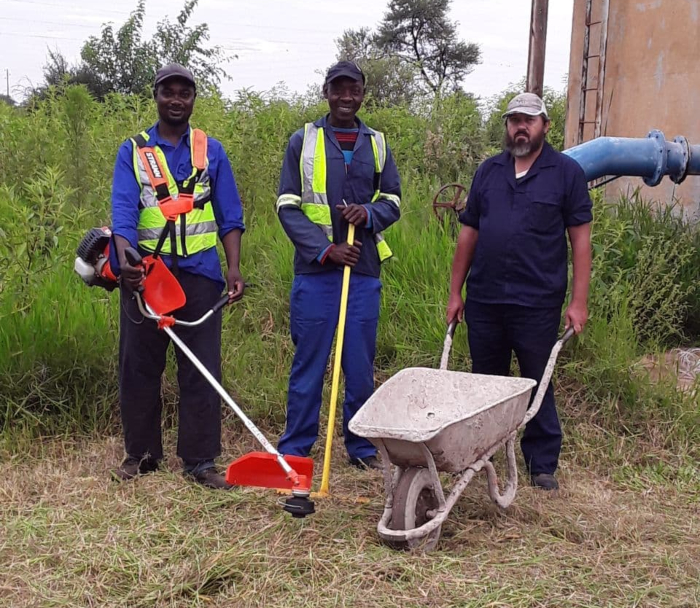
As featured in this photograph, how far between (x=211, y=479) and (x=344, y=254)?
50.5 inches

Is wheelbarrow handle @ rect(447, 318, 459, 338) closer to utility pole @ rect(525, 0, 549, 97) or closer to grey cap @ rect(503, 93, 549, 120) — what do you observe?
grey cap @ rect(503, 93, 549, 120)

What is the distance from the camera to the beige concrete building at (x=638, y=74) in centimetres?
741

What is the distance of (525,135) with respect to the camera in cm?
392

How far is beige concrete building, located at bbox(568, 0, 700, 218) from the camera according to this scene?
7.41 metres

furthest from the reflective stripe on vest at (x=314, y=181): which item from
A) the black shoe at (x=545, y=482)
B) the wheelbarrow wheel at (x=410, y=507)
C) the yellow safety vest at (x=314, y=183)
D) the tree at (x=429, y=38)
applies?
the tree at (x=429, y=38)

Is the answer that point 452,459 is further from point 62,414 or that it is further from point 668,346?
point 668,346

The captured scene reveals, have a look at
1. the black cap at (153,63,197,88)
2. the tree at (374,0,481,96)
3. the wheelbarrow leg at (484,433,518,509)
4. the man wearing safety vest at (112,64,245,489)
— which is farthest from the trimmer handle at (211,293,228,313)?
the tree at (374,0,481,96)

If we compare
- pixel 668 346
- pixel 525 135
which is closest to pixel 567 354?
pixel 668 346

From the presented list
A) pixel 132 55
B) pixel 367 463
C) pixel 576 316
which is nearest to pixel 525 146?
pixel 576 316

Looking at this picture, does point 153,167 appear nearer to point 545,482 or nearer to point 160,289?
point 160,289

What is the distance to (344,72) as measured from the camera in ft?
13.1

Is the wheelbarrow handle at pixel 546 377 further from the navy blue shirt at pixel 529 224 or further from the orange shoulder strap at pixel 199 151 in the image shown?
the orange shoulder strap at pixel 199 151

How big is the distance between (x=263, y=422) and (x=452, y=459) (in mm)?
2034

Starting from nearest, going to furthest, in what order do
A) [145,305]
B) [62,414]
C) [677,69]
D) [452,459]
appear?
1. [452,459]
2. [145,305]
3. [62,414]
4. [677,69]
